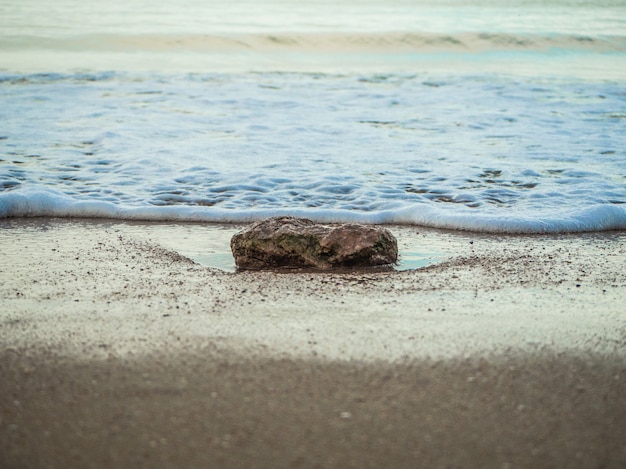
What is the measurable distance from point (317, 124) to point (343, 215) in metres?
3.66

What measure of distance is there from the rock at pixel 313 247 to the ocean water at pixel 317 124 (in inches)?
49.2

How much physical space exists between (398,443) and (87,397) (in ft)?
3.40

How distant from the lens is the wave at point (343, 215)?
5227 mm

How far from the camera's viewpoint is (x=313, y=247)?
420 cm

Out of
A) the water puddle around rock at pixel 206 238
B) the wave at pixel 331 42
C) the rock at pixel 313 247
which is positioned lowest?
the water puddle around rock at pixel 206 238

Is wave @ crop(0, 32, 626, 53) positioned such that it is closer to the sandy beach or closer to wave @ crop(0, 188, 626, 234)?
wave @ crop(0, 188, 626, 234)

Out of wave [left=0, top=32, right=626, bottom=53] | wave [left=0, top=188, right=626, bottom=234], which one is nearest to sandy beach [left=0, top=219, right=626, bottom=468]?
wave [left=0, top=188, right=626, bottom=234]

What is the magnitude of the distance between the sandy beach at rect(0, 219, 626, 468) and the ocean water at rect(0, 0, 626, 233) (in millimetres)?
1554

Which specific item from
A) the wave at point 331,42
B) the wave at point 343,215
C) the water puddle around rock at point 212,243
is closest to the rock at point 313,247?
the water puddle around rock at point 212,243

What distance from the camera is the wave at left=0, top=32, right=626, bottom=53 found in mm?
17625

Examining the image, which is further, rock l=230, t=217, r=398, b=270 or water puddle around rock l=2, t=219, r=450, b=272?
water puddle around rock l=2, t=219, r=450, b=272

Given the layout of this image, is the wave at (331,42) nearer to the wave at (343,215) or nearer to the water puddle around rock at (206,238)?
the wave at (343,215)

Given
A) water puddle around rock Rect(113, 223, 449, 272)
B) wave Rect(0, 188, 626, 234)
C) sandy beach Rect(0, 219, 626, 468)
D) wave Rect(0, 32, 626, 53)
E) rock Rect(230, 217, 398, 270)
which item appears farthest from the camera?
wave Rect(0, 32, 626, 53)

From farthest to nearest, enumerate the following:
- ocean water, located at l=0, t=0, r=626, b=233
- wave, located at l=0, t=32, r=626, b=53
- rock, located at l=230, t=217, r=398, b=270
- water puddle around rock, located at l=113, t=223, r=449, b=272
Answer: wave, located at l=0, t=32, r=626, b=53 → ocean water, located at l=0, t=0, r=626, b=233 → water puddle around rock, located at l=113, t=223, r=449, b=272 → rock, located at l=230, t=217, r=398, b=270
